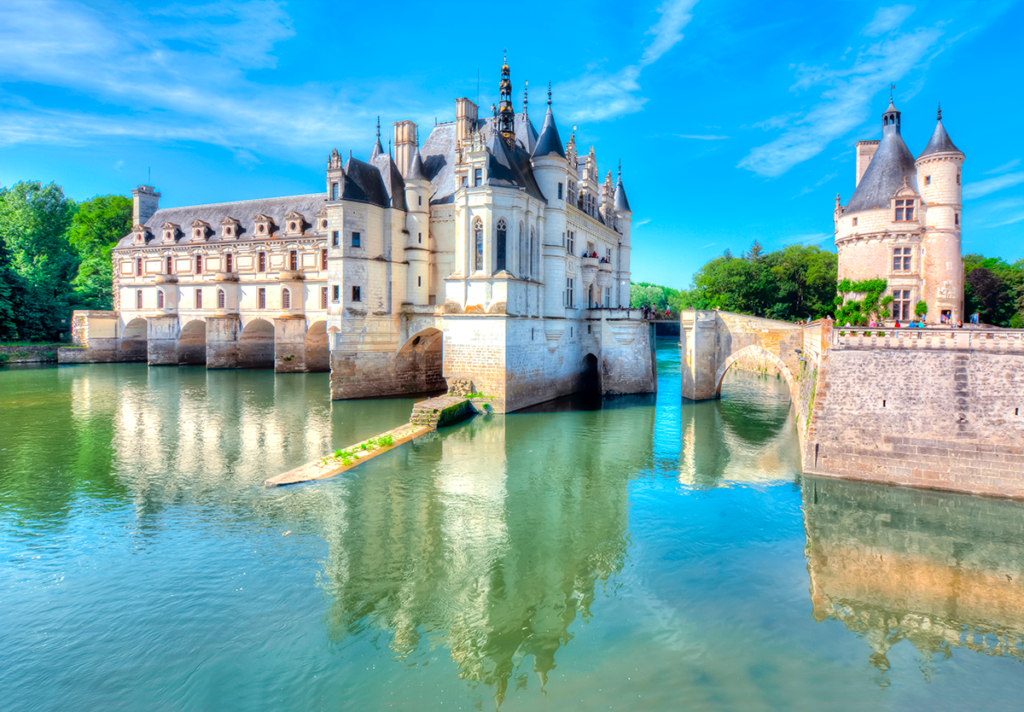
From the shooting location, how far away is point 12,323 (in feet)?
178

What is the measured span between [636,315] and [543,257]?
7.24 m

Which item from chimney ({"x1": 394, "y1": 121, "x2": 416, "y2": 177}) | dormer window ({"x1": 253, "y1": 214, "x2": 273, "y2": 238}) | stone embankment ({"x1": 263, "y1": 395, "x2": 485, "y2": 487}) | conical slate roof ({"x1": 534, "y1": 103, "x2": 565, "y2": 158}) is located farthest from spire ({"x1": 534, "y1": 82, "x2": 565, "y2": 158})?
dormer window ({"x1": 253, "y1": 214, "x2": 273, "y2": 238})

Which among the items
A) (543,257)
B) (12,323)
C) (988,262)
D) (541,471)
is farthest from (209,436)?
(988,262)

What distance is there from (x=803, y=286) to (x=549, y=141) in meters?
32.7

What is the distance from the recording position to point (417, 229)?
34.7 meters

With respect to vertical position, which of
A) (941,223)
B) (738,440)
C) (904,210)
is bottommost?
(738,440)

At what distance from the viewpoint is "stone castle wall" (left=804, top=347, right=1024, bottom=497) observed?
16391 millimetres

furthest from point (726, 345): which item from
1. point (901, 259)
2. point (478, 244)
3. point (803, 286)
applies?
point (803, 286)

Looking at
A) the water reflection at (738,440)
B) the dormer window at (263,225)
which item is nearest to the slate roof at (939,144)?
the water reflection at (738,440)

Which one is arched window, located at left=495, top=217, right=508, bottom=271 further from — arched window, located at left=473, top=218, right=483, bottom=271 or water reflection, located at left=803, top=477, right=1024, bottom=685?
water reflection, located at left=803, top=477, right=1024, bottom=685

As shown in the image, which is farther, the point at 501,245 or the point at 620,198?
the point at 620,198

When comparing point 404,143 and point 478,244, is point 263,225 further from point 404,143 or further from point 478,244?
point 478,244

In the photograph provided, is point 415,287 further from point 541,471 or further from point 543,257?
point 541,471

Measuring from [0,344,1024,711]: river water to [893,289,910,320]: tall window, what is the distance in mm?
13275
